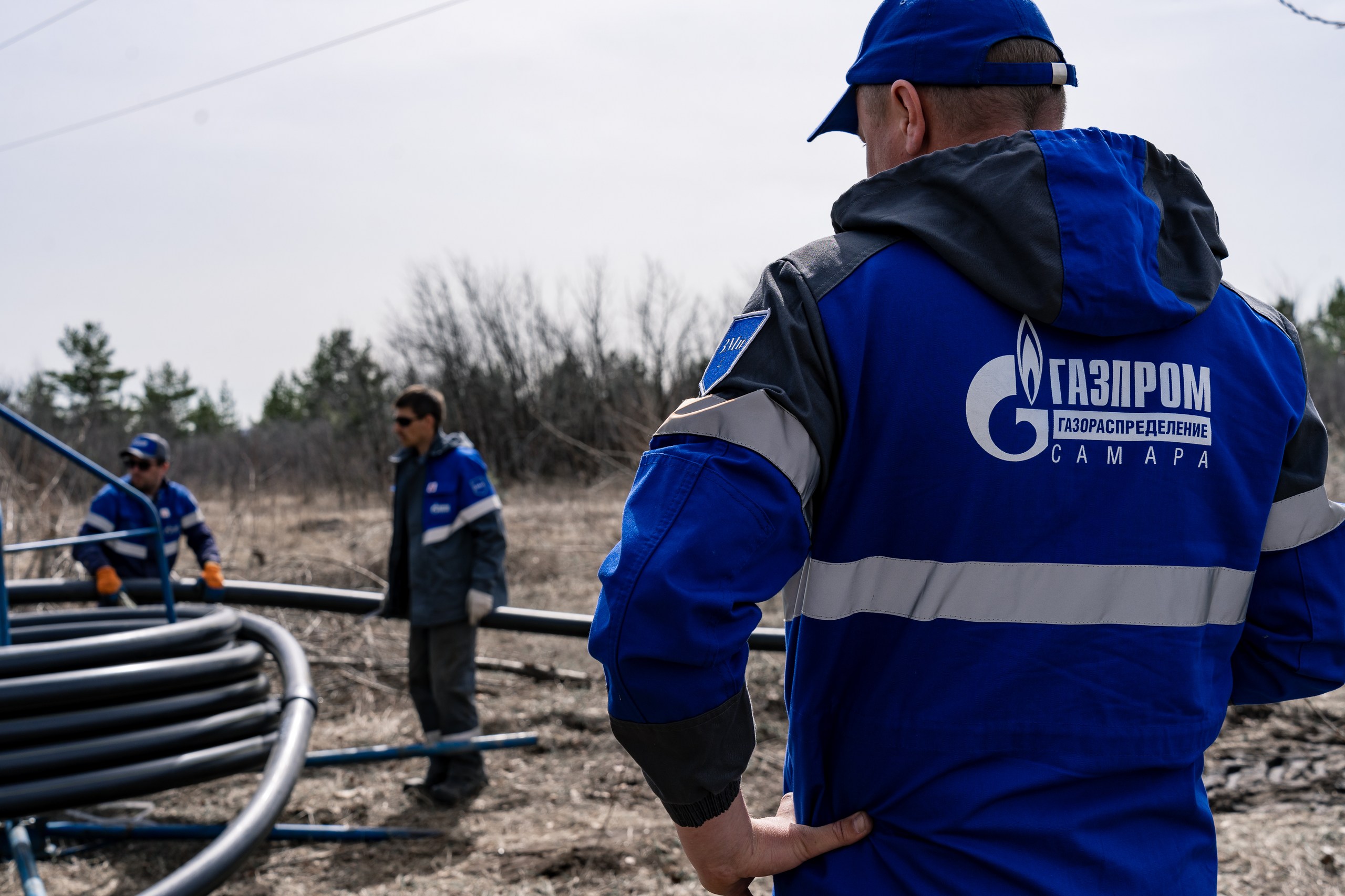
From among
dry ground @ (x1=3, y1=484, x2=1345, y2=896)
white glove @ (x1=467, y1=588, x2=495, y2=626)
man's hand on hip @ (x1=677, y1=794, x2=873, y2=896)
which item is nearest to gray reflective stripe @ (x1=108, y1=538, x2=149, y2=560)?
dry ground @ (x1=3, y1=484, x2=1345, y2=896)

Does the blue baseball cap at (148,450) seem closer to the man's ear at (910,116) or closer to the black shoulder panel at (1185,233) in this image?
the man's ear at (910,116)

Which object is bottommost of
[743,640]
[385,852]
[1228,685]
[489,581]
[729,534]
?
[385,852]

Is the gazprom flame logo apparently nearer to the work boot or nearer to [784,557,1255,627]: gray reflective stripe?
[784,557,1255,627]: gray reflective stripe

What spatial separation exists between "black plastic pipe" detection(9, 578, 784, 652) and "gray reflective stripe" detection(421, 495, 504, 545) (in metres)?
0.50

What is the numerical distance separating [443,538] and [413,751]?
1.09 m

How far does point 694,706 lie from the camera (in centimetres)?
110

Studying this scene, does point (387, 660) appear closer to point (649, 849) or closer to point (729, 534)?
point (649, 849)

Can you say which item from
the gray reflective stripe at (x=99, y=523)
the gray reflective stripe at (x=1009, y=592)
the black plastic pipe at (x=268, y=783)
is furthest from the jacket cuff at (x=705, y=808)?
the gray reflective stripe at (x=99, y=523)

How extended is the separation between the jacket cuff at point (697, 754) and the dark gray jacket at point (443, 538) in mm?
4140

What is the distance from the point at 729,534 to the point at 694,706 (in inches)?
7.8

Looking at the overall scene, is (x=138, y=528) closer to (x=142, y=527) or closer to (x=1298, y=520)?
(x=142, y=527)

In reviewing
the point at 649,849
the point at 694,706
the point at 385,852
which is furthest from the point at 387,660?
the point at 694,706

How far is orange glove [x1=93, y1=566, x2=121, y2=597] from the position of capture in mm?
5941

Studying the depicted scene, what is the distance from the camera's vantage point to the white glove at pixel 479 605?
5184mm
